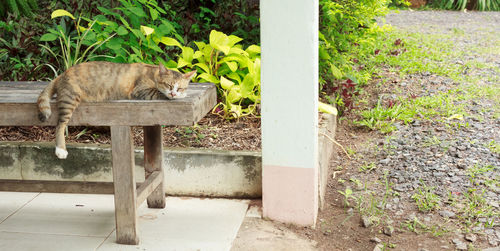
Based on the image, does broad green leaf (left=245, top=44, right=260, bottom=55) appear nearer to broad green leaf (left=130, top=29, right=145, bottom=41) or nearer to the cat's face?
broad green leaf (left=130, top=29, right=145, bottom=41)

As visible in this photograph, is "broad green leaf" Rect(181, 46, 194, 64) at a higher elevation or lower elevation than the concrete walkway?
higher

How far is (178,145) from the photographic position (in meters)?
4.62

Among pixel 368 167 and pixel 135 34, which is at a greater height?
pixel 135 34

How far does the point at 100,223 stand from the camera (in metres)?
4.01

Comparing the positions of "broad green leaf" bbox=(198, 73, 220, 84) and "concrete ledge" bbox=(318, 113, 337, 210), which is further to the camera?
"broad green leaf" bbox=(198, 73, 220, 84)

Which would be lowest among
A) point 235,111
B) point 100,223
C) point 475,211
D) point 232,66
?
point 100,223

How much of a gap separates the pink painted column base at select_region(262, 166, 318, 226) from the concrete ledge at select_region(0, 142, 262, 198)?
374 millimetres

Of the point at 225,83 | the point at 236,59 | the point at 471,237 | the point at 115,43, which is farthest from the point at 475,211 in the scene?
the point at 115,43

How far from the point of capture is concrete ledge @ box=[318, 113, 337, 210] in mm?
4172

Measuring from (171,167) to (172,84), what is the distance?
1.12m

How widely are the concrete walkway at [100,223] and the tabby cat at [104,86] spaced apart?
1.95ft

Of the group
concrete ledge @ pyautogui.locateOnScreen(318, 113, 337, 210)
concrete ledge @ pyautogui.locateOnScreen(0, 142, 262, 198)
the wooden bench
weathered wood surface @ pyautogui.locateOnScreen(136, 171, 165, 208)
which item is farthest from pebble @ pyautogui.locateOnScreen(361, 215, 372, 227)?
weathered wood surface @ pyautogui.locateOnScreen(136, 171, 165, 208)

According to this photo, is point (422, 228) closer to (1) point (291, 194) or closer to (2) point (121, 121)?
(1) point (291, 194)

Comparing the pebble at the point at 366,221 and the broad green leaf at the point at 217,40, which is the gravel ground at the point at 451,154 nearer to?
the pebble at the point at 366,221
